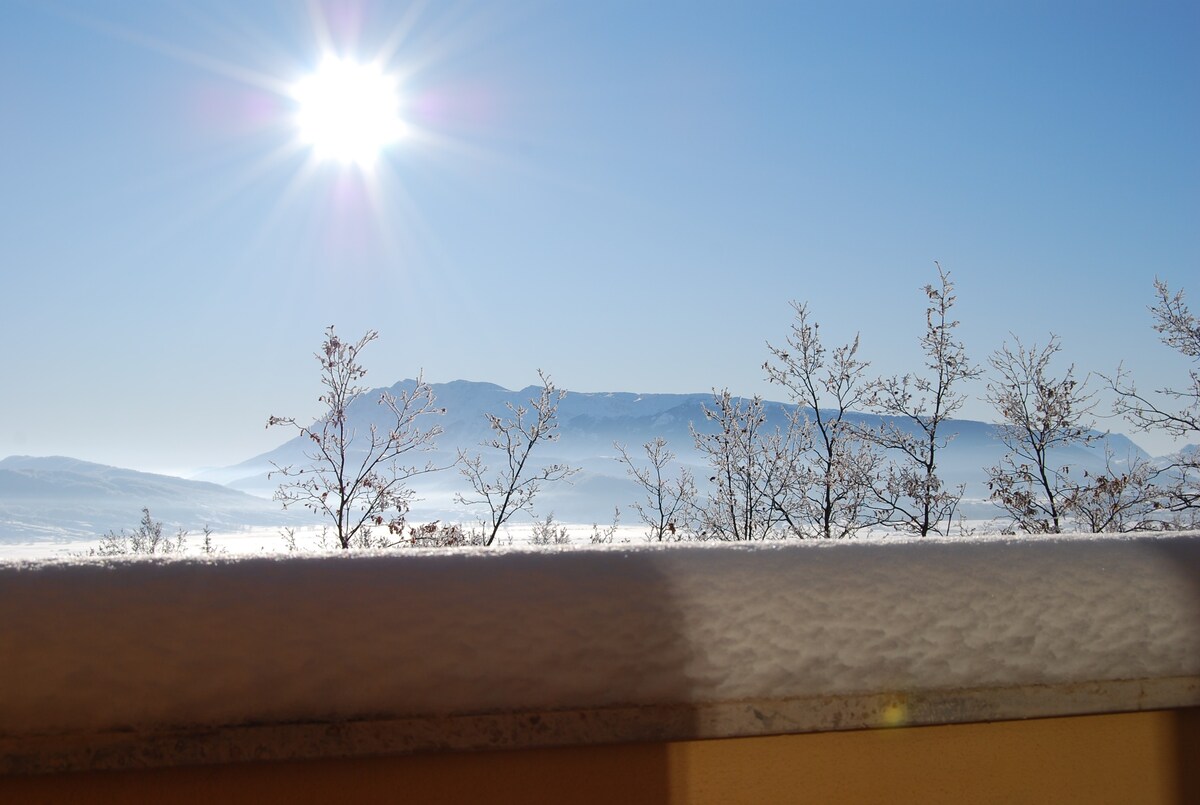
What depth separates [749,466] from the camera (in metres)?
10.4

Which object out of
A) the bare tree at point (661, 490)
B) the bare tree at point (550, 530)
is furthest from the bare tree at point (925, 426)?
the bare tree at point (550, 530)

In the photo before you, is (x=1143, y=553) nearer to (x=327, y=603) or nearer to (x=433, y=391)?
(x=327, y=603)

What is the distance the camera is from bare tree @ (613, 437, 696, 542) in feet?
37.7

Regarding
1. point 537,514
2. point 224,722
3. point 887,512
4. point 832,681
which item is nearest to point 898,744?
point 832,681

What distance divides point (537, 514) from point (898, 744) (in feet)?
27.8

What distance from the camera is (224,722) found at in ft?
2.77

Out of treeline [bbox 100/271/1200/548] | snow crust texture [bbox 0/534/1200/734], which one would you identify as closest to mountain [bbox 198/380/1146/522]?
treeline [bbox 100/271/1200/548]

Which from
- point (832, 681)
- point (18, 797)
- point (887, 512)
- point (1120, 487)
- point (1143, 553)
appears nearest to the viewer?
point (18, 797)

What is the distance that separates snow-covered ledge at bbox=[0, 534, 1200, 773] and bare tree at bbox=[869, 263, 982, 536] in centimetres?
886

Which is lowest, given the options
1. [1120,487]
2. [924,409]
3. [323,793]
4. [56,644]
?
Answer: [323,793]

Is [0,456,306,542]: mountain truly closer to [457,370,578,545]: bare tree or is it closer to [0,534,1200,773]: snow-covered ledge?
[457,370,578,545]: bare tree

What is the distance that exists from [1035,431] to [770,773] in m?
9.78

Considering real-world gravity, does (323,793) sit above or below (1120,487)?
below

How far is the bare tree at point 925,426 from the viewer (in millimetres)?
9422
